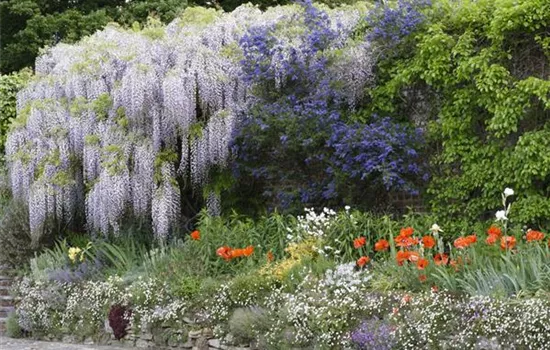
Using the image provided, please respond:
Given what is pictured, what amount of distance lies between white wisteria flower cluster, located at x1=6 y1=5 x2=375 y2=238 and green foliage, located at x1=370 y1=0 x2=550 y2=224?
927 millimetres

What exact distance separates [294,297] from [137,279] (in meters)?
2.55

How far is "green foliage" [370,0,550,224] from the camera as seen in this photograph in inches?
302

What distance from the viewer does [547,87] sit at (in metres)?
7.52

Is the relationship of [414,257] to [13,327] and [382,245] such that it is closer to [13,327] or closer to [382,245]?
[382,245]

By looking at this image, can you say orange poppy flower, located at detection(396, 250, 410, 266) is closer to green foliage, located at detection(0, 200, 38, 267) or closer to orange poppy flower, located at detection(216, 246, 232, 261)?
orange poppy flower, located at detection(216, 246, 232, 261)

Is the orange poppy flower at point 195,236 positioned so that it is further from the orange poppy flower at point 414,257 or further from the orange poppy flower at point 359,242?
the orange poppy flower at point 414,257

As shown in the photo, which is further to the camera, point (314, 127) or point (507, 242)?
point (314, 127)

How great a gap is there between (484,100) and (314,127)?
1.91 metres

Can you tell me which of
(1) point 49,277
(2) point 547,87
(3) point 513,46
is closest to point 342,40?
(3) point 513,46

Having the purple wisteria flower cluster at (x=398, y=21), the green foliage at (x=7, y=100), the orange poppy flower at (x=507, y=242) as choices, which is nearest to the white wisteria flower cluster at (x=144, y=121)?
the purple wisteria flower cluster at (x=398, y=21)

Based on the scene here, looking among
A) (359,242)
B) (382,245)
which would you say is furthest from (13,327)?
(382,245)

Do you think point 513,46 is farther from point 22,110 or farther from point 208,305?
point 22,110

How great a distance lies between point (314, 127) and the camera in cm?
888

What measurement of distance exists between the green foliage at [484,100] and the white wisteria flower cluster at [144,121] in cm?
93
